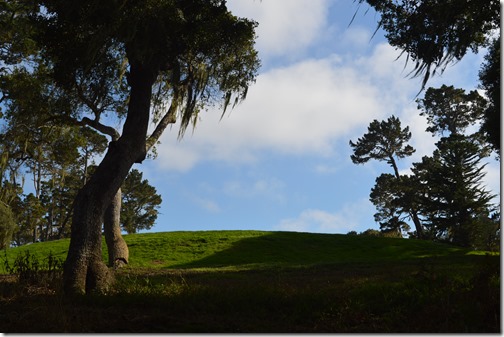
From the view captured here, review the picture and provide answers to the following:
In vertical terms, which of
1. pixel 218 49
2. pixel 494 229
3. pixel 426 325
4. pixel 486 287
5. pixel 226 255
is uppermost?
pixel 218 49

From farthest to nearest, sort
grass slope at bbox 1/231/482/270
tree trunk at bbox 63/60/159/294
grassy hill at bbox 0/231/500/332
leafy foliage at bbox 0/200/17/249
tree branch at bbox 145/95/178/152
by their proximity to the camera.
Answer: leafy foliage at bbox 0/200/17/249 < grass slope at bbox 1/231/482/270 < tree branch at bbox 145/95/178/152 < tree trunk at bbox 63/60/159/294 < grassy hill at bbox 0/231/500/332

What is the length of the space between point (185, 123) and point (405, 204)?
120ft

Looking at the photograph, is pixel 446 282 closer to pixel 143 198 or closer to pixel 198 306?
pixel 198 306

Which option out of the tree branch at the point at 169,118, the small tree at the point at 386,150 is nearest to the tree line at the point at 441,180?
the small tree at the point at 386,150

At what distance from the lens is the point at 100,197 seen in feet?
38.6

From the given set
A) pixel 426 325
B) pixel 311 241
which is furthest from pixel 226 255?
pixel 426 325

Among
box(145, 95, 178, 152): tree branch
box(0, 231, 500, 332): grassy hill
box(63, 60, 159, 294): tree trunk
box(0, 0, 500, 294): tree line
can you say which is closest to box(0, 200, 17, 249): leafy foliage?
box(0, 0, 500, 294): tree line

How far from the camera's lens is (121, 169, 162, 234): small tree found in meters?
60.4

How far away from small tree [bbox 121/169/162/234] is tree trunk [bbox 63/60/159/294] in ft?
155

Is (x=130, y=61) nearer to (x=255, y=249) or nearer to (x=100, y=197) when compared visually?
(x=100, y=197)

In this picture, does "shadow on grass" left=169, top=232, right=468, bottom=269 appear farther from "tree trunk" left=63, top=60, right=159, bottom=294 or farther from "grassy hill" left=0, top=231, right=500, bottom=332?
"grassy hill" left=0, top=231, right=500, bottom=332

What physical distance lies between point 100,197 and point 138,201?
171 ft

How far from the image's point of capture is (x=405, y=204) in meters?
47.6

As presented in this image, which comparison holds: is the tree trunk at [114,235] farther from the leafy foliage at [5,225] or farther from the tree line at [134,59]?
the leafy foliage at [5,225]
